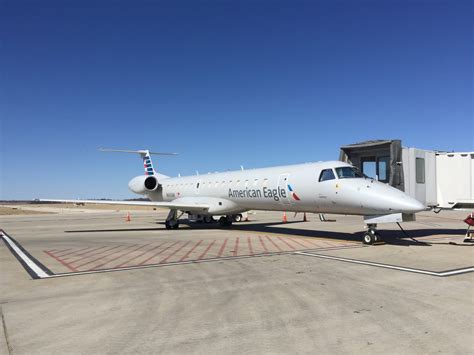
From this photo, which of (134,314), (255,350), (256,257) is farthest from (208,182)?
(255,350)

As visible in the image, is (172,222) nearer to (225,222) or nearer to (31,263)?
(225,222)

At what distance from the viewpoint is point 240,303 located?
599 cm

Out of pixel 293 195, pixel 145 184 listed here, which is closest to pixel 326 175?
pixel 293 195

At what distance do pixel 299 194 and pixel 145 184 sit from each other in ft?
54.6

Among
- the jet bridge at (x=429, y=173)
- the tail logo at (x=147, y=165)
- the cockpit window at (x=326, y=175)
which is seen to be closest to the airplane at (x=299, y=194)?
the cockpit window at (x=326, y=175)

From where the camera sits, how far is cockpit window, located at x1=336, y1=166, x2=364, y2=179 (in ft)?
45.5

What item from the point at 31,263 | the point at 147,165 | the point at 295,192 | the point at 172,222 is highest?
the point at 147,165

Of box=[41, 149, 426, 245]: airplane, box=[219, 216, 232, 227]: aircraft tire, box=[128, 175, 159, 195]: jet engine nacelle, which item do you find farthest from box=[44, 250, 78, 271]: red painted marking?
box=[128, 175, 159, 195]: jet engine nacelle

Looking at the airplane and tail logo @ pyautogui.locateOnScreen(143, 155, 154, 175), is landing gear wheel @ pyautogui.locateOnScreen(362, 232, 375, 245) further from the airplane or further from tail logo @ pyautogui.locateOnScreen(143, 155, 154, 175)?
tail logo @ pyautogui.locateOnScreen(143, 155, 154, 175)

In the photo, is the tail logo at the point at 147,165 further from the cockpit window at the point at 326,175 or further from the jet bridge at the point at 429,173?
the jet bridge at the point at 429,173

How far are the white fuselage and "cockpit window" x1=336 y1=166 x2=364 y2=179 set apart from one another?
0.47 ft

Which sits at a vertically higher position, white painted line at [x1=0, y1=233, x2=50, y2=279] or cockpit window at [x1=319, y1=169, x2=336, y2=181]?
cockpit window at [x1=319, y1=169, x2=336, y2=181]

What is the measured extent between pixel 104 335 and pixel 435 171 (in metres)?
14.2

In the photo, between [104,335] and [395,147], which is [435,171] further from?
[104,335]
